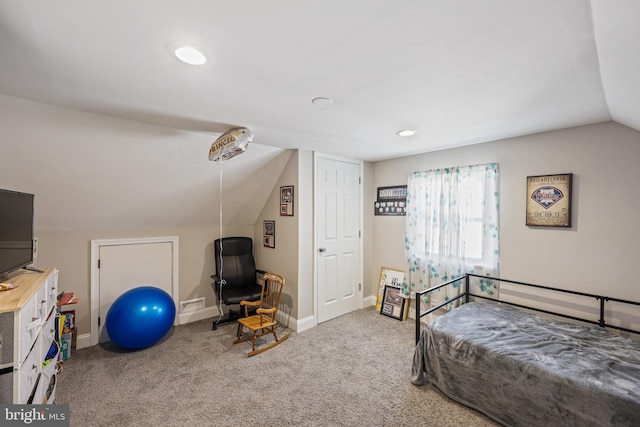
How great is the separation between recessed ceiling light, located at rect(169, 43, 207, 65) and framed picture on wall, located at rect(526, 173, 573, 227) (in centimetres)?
314

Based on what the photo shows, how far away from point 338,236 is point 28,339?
3134 millimetres

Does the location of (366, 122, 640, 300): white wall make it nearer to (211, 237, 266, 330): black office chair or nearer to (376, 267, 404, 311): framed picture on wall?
(376, 267, 404, 311): framed picture on wall

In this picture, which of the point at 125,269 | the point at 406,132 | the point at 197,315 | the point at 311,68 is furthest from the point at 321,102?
the point at 197,315

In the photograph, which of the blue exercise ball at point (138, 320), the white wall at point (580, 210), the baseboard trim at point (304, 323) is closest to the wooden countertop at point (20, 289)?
the blue exercise ball at point (138, 320)

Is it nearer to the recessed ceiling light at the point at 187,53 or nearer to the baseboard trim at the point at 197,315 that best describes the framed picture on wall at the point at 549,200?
the recessed ceiling light at the point at 187,53

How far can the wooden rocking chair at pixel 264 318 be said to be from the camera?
3.13 metres

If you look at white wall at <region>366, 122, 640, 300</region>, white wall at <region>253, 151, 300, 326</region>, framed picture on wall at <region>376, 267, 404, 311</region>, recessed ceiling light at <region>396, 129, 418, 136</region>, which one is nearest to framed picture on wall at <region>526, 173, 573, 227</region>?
white wall at <region>366, 122, 640, 300</region>

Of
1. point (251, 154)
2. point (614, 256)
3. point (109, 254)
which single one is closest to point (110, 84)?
point (251, 154)

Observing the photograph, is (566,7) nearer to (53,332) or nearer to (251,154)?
(251,154)

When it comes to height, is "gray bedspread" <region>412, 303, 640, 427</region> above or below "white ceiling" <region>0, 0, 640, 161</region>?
below

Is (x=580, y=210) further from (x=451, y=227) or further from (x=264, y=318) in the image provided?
(x=264, y=318)

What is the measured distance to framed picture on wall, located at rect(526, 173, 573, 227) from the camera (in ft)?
8.83

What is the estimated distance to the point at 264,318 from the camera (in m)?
3.29

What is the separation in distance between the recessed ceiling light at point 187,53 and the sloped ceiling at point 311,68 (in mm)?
51
